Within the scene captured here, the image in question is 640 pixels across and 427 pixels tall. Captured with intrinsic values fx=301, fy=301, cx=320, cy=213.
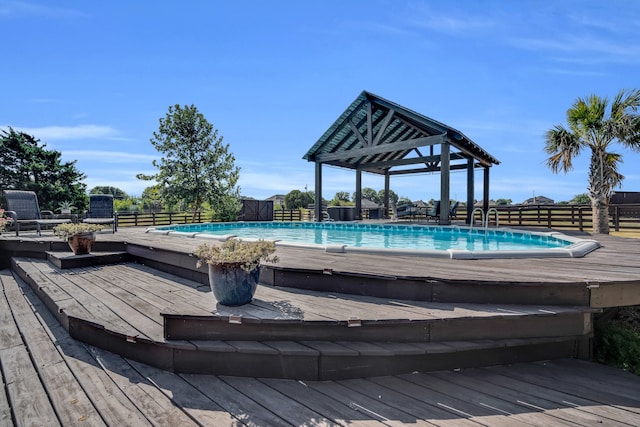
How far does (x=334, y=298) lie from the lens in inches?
100

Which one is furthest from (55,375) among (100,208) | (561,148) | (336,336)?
(561,148)

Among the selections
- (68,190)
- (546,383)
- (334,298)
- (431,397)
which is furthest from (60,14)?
(68,190)

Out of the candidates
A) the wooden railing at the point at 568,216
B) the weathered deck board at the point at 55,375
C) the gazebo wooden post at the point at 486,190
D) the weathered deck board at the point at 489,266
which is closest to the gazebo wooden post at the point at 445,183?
the wooden railing at the point at 568,216

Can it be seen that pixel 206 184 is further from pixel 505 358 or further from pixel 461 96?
pixel 505 358

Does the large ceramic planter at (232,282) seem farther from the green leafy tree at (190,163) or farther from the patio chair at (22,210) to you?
the green leafy tree at (190,163)

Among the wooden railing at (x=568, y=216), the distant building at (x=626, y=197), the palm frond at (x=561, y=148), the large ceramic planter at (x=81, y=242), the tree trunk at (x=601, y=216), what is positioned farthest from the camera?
the distant building at (x=626, y=197)

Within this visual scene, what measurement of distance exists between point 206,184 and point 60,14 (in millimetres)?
8694

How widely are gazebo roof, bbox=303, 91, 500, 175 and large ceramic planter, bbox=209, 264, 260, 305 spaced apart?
818cm

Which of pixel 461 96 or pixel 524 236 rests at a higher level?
pixel 461 96

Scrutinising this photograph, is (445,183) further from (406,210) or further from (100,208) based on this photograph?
(100,208)

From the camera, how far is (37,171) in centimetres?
1788

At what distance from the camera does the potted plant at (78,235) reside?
4.43 m

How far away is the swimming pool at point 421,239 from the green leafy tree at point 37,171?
1382 cm

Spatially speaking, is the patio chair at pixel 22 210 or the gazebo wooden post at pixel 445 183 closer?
the patio chair at pixel 22 210
